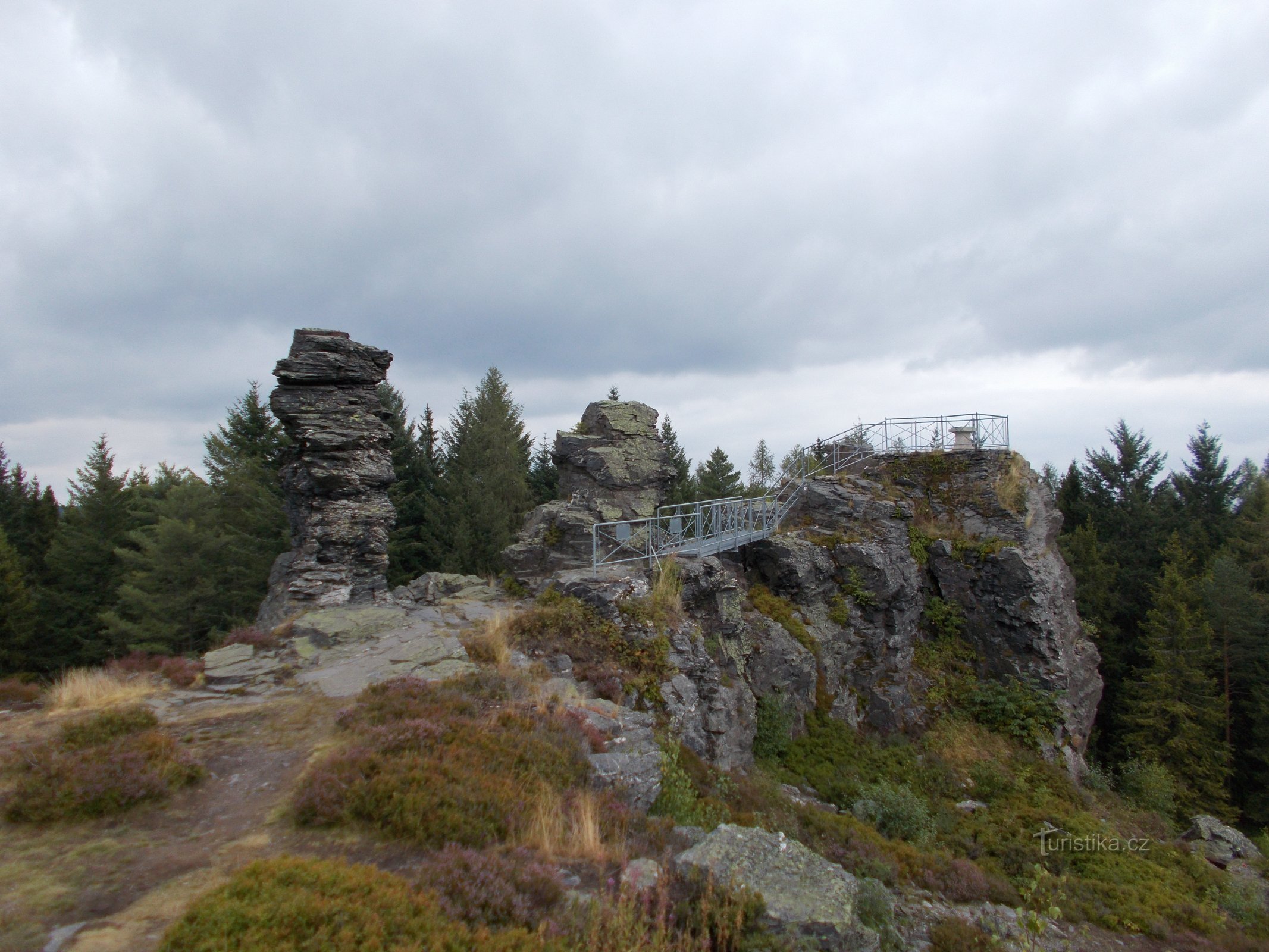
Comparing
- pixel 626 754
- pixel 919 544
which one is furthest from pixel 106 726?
pixel 919 544

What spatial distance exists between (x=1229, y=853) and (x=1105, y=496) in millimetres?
32326

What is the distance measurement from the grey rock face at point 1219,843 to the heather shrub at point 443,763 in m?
18.3

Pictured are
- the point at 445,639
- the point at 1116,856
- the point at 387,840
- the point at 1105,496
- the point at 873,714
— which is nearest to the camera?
the point at 387,840

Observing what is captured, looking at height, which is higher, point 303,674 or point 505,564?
point 505,564

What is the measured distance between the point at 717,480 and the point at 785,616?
28224 mm

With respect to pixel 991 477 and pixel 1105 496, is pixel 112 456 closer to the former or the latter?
pixel 991 477

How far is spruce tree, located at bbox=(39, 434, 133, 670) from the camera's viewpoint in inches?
1198

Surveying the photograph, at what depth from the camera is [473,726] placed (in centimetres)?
774

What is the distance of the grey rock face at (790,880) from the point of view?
5.30m

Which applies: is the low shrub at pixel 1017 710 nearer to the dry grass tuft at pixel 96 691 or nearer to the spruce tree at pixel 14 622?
the dry grass tuft at pixel 96 691

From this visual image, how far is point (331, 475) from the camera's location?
14.9 meters

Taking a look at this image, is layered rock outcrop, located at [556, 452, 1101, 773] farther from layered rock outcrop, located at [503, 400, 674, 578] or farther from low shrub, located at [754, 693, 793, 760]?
layered rock outcrop, located at [503, 400, 674, 578]

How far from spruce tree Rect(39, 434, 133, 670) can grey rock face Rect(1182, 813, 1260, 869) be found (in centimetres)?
4082

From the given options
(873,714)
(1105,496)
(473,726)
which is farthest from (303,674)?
(1105,496)
